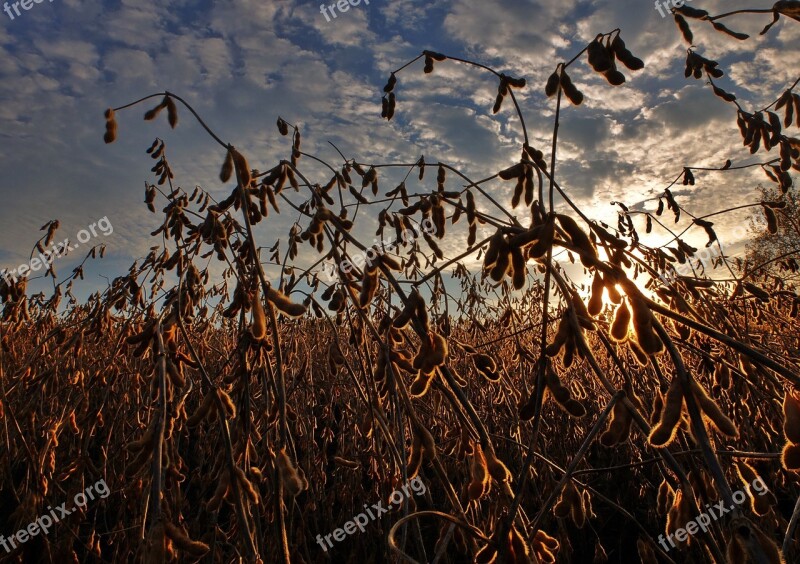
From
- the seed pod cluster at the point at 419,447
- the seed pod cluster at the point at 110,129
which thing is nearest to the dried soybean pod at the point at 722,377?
the seed pod cluster at the point at 419,447

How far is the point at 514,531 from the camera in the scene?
3.08 feet

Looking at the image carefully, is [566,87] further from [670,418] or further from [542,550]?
[542,550]

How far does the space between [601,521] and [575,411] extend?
244 cm

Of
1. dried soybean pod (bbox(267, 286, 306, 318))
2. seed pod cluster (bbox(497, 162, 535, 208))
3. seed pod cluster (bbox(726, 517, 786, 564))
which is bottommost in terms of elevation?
seed pod cluster (bbox(726, 517, 786, 564))

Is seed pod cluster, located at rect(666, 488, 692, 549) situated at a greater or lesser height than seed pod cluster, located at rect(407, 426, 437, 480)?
lesser

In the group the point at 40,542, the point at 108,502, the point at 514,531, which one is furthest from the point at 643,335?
the point at 108,502

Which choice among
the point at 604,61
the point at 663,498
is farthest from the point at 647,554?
the point at 604,61

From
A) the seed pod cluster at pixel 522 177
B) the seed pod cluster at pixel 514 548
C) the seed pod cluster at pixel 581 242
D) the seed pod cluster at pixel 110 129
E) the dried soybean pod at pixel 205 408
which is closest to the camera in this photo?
the seed pod cluster at pixel 581 242

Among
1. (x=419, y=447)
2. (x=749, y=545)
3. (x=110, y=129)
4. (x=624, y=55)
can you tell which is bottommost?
(x=749, y=545)

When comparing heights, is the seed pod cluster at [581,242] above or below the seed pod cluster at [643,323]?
above

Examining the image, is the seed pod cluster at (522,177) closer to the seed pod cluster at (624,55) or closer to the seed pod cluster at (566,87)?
the seed pod cluster at (566,87)

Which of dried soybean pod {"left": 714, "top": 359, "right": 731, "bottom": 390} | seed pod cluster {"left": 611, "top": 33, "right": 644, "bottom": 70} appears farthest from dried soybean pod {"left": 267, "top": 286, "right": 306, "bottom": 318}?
dried soybean pod {"left": 714, "top": 359, "right": 731, "bottom": 390}

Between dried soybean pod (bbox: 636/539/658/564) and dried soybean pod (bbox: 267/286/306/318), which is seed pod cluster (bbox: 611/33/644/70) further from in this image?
dried soybean pod (bbox: 636/539/658/564)

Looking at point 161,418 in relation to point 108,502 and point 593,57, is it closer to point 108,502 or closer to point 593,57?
point 593,57
